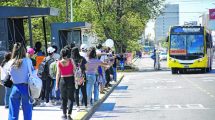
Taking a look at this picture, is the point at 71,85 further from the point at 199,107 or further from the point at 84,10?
the point at 84,10

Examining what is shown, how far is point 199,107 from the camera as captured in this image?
56.5ft

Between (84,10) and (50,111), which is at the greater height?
(84,10)

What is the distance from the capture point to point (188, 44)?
41406mm

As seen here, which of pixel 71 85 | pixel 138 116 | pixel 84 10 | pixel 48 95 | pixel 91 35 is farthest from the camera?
pixel 91 35

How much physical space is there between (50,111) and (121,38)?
131 ft

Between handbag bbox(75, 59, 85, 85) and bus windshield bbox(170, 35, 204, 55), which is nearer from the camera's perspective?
handbag bbox(75, 59, 85, 85)

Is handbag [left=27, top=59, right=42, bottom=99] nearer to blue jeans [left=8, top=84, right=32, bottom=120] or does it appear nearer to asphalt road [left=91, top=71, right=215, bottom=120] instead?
blue jeans [left=8, top=84, right=32, bottom=120]

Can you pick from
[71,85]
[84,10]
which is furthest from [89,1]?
[71,85]

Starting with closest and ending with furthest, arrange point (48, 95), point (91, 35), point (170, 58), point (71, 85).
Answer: point (71, 85) → point (48, 95) → point (170, 58) → point (91, 35)

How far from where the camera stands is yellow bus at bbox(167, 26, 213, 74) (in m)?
41.4

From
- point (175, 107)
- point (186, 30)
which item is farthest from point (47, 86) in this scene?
point (186, 30)

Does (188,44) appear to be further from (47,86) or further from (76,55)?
(76,55)

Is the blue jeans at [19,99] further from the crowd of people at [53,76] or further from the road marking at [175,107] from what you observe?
the road marking at [175,107]

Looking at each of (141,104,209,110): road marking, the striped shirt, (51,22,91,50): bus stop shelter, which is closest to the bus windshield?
(51,22,91,50): bus stop shelter
